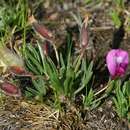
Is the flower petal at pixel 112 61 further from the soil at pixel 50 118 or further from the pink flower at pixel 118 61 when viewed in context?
the soil at pixel 50 118

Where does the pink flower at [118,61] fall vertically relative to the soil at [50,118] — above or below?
above

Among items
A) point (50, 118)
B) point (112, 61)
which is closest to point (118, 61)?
point (112, 61)

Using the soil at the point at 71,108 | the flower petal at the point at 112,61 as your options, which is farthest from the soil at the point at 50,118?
the flower petal at the point at 112,61

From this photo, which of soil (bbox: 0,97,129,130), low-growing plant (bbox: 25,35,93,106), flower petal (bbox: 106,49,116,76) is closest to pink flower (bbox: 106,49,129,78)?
flower petal (bbox: 106,49,116,76)

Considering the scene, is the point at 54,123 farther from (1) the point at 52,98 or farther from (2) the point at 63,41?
(2) the point at 63,41

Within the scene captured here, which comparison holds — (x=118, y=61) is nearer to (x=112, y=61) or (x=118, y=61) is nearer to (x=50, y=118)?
(x=112, y=61)

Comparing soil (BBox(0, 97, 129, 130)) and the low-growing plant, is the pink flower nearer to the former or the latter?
the low-growing plant

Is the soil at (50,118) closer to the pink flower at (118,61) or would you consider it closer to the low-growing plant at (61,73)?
the low-growing plant at (61,73)

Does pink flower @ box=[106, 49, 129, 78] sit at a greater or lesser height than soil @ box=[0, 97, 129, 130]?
greater
